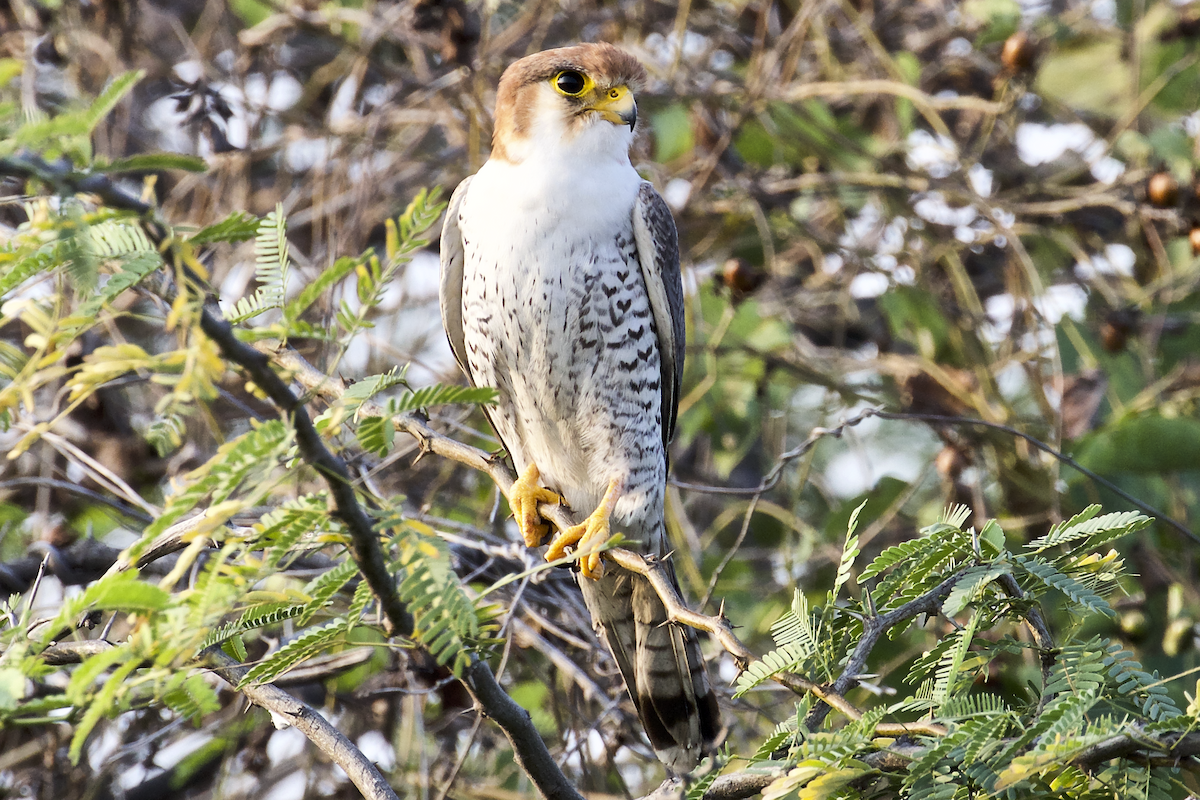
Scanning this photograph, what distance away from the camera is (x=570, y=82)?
296 cm

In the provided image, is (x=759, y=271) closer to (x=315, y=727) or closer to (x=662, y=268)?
(x=662, y=268)

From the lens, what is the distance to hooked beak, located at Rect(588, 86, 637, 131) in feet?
9.58

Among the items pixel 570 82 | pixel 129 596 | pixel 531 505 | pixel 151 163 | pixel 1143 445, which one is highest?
pixel 151 163

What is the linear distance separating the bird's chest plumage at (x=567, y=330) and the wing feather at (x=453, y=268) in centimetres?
8

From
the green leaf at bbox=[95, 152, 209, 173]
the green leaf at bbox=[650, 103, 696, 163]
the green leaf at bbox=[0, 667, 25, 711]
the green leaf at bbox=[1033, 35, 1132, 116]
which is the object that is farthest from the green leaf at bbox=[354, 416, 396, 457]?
the green leaf at bbox=[1033, 35, 1132, 116]

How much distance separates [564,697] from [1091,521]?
211cm

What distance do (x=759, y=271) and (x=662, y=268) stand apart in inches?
30.7

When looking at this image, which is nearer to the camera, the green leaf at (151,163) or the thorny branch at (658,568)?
the green leaf at (151,163)

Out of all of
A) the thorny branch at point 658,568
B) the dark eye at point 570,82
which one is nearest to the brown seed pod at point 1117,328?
the thorny branch at point 658,568

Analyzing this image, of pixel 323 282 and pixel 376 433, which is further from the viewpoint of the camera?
pixel 376 433

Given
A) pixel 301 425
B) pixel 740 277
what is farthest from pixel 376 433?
pixel 740 277

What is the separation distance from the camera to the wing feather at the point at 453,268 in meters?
3.08

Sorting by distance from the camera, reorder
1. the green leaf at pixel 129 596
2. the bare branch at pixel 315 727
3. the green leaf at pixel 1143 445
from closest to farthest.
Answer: the green leaf at pixel 129 596, the bare branch at pixel 315 727, the green leaf at pixel 1143 445

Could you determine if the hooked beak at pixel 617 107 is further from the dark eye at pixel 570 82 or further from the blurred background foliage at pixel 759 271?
the blurred background foliage at pixel 759 271
